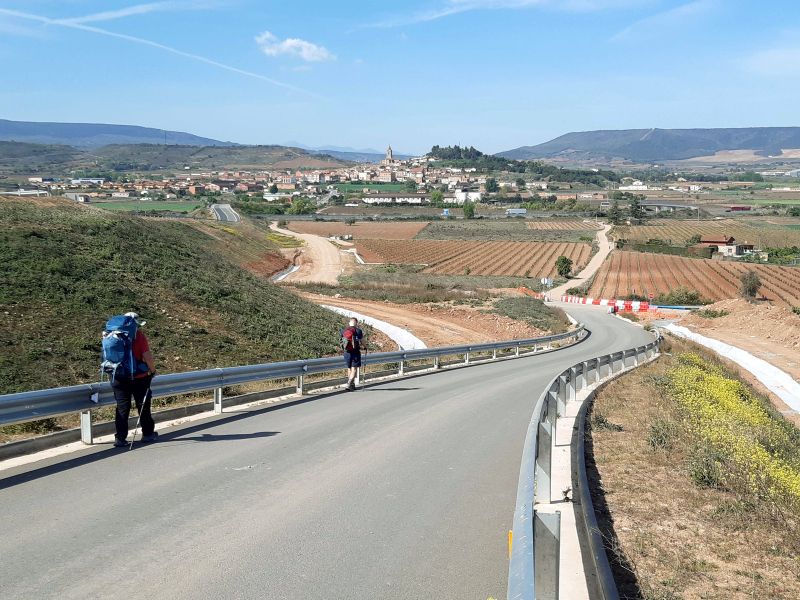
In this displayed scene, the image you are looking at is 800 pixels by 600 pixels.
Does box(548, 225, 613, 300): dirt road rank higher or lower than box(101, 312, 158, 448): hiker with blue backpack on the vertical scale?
lower

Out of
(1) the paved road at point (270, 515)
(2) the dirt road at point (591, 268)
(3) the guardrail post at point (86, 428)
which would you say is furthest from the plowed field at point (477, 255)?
(3) the guardrail post at point (86, 428)

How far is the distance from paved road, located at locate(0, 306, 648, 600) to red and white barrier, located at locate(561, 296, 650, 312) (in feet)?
198

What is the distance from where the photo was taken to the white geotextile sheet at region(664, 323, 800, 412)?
99.1ft

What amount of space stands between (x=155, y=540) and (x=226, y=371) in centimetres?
744

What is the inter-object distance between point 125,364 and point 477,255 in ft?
336

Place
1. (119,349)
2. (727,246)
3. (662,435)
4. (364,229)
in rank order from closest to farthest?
(119,349) → (662,435) → (727,246) → (364,229)

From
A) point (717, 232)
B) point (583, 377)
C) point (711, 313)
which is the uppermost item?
point (583, 377)

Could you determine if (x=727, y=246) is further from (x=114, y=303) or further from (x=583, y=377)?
(x=114, y=303)

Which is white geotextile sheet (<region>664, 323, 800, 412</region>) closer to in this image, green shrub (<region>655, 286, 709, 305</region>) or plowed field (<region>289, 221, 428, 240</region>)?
green shrub (<region>655, 286, 709, 305</region>)

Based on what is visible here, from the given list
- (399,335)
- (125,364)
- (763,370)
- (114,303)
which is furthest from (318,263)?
(125,364)

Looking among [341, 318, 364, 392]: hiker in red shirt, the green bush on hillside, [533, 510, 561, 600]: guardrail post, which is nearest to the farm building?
the green bush on hillside

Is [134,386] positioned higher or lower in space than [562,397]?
higher

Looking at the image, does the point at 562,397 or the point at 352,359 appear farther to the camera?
the point at 352,359

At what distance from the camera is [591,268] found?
102m
